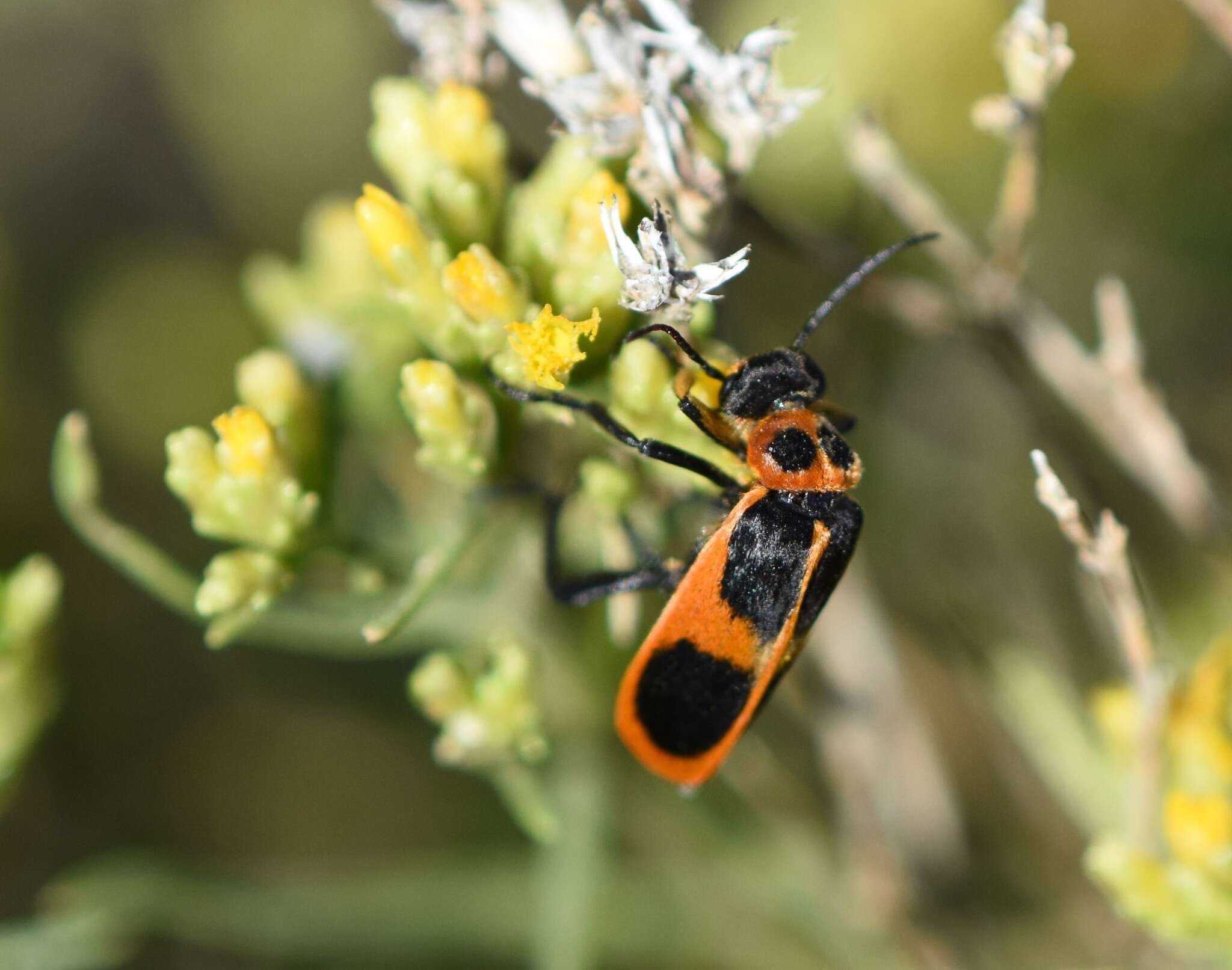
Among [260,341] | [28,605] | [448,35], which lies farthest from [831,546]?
[260,341]

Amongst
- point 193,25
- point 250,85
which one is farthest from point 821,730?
point 193,25

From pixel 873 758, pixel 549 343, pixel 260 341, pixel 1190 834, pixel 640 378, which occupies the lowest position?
pixel 873 758

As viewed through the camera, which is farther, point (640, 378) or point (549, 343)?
point (640, 378)

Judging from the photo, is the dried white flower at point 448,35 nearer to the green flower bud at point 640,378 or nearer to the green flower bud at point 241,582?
the green flower bud at point 640,378

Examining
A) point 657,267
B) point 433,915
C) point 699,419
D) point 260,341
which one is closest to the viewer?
point 657,267

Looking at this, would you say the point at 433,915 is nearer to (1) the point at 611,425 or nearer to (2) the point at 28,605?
(2) the point at 28,605

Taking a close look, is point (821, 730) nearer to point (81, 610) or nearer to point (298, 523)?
point (298, 523)
